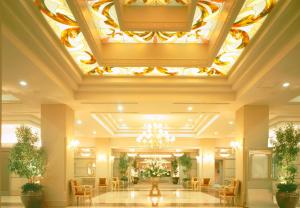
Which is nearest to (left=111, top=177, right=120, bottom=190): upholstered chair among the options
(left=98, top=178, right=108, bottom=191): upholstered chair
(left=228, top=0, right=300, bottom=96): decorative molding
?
(left=98, top=178, right=108, bottom=191): upholstered chair

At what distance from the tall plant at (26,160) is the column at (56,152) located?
849mm

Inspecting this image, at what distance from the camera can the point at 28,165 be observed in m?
12.2

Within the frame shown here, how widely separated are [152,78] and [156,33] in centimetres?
344

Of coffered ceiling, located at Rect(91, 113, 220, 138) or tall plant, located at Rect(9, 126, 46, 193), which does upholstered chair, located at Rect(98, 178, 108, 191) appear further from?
tall plant, located at Rect(9, 126, 46, 193)

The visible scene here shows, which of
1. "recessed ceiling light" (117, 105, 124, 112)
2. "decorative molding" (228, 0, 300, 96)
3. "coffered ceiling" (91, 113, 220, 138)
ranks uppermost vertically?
"decorative molding" (228, 0, 300, 96)

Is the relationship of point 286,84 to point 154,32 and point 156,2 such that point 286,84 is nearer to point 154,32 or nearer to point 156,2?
point 154,32

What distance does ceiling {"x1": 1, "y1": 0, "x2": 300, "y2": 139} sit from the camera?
7160 mm

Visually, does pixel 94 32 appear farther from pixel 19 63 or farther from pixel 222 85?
pixel 222 85

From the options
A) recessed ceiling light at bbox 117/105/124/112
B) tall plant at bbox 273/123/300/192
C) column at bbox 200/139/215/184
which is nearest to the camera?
tall plant at bbox 273/123/300/192

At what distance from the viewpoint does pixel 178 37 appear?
9289mm

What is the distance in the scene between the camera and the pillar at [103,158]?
26984mm

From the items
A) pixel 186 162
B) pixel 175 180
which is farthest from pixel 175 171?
pixel 186 162

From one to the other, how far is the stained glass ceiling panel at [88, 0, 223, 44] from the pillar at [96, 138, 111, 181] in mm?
18449

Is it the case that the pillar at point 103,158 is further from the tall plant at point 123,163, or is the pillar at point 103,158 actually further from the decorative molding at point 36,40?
the decorative molding at point 36,40
